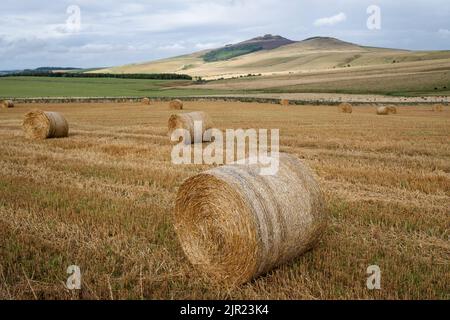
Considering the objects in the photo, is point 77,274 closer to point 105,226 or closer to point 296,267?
point 105,226

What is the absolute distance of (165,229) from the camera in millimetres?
6906

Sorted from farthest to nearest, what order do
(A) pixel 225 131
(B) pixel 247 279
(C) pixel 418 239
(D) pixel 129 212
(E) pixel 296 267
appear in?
(A) pixel 225 131, (D) pixel 129 212, (C) pixel 418 239, (E) pixel 296 267, (B) pixel 247 279

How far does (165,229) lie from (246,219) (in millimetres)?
2042

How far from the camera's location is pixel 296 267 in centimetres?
547

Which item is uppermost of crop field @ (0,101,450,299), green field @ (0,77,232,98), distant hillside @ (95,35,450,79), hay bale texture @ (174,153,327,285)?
distant hillside @ (95,35,450,79)

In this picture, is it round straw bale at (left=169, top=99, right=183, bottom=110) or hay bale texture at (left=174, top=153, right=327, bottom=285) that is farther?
round straw bale at (left=169, top=99, right=183, bottom=110)

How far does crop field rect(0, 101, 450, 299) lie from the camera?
197 inches

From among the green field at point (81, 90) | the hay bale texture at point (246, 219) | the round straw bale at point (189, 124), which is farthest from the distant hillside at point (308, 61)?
the hay bale texture at point (246, 219)

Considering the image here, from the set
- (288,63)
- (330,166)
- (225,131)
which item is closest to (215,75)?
(288,63)

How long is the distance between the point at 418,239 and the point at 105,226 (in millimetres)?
4342

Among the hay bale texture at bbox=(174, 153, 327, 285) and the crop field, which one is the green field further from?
the hay bale texture at bbox=(174, 153, 327, 285)

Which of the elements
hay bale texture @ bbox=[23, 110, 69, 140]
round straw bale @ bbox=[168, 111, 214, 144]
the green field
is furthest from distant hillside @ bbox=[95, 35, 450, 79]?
hay bale texture @ bbox=[23, 110, 69, 140]

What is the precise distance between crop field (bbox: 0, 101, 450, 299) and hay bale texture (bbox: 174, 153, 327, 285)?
0.69 feet

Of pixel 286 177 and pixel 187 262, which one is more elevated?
pixel 286 177
